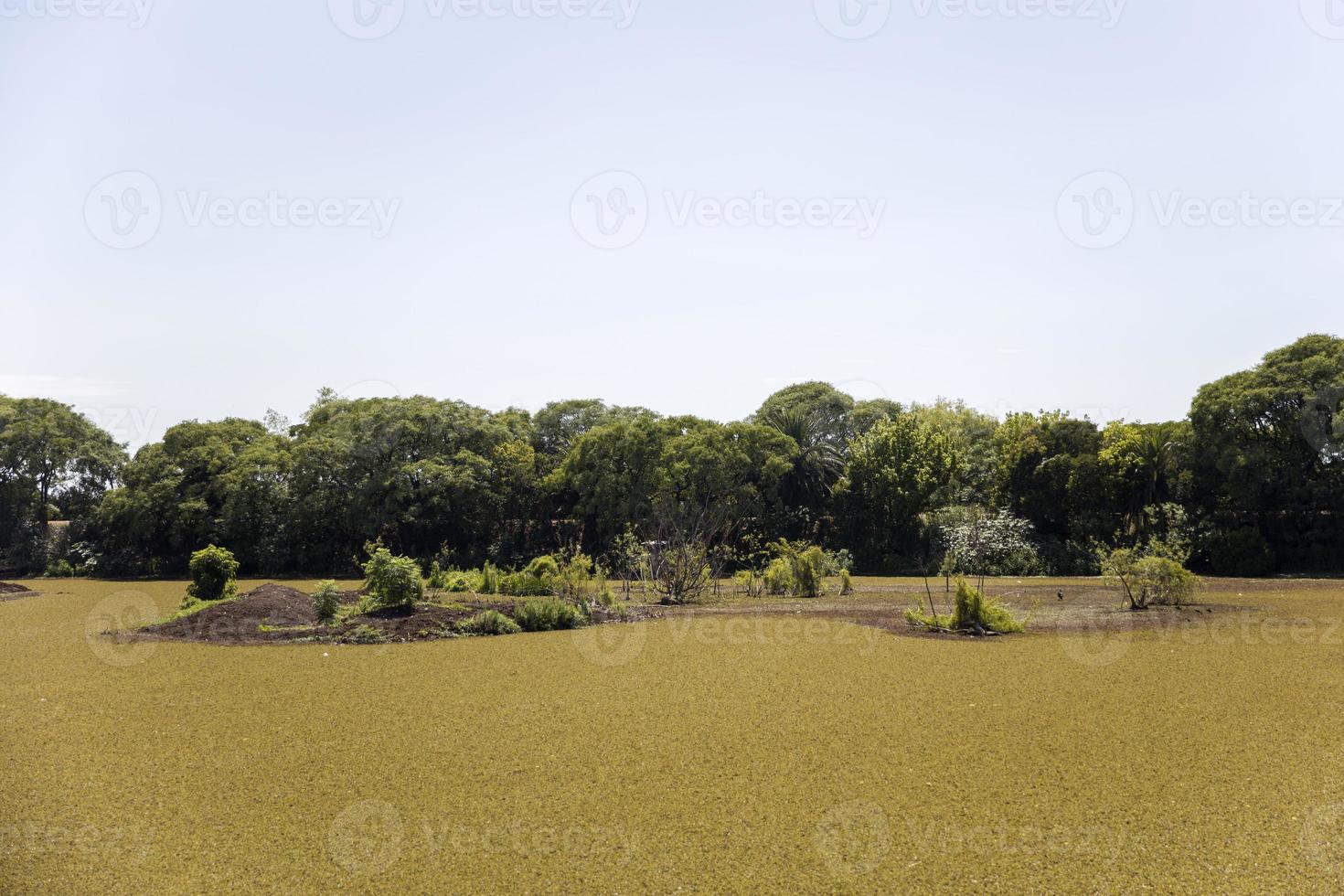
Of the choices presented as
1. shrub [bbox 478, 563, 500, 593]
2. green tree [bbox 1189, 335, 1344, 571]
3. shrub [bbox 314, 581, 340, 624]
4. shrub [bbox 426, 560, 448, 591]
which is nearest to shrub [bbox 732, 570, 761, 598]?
shrub [bbox 478, 563, 500, 593]

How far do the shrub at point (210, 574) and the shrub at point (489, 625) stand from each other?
5.52m

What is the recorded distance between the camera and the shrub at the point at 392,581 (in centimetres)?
1503

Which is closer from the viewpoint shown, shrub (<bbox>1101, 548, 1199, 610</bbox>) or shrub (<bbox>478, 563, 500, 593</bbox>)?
shrub (<bbox>1101, 548, 1199, 610</bbox>)

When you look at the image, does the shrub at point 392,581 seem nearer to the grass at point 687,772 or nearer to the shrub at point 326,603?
the shrub at point 326,603

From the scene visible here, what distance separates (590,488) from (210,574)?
42.5ft

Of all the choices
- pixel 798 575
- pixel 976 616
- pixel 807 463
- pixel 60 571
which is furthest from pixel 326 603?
pixel 60 571

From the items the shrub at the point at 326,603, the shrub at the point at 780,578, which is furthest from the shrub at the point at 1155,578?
the shrub at the point at 326,603

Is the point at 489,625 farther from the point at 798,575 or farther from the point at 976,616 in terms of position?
the point at 798,575

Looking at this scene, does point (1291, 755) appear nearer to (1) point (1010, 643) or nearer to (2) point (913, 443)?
(1) point (1010, 643)

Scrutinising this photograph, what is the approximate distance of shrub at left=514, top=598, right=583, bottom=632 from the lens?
→ 1474 centimetres

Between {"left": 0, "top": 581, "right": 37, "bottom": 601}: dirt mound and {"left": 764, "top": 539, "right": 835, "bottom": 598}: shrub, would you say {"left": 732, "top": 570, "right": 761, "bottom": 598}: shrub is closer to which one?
{"left": 764, "top": 539, "right": 835, "bottom": 598}: shrub

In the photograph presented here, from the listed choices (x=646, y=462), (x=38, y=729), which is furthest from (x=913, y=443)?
(x=38, y=729)

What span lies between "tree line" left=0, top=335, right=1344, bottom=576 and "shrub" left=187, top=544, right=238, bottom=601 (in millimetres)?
8603

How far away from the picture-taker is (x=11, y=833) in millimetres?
5543
